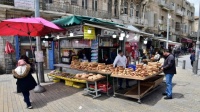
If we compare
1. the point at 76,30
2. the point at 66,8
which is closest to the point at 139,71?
the point at 76,30

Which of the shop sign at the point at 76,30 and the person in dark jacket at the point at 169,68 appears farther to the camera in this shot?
the shop sign at the point at 76,30

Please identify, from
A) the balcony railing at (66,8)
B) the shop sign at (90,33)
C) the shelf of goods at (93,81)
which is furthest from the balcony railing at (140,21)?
the shelf of goods at (93,81)

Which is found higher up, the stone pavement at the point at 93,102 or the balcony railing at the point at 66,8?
the balcony railing at the point at 66,8

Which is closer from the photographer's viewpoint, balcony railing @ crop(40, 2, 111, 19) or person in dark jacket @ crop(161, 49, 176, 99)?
person in dark jacket @ crop(161, 49, 176, 99)

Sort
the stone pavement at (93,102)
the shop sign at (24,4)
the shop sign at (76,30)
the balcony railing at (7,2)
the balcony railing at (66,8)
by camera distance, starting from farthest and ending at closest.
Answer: the balcony railing at (66,8)
the shop sign at (24,4)
the balcony railing at (7,2)
the shop sign at (76,30)
the stone pavement at (93,102)

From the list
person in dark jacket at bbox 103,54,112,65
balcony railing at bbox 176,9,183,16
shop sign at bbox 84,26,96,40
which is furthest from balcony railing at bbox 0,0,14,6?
balcony railing at bbox 176,9,183,16

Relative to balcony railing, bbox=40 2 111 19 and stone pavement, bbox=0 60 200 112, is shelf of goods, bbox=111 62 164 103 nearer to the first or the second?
stone pavement, bbox=0 60 200 112

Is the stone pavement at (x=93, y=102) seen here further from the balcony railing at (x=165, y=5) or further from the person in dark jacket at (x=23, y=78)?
the balcony railing at (x=165, y=5)

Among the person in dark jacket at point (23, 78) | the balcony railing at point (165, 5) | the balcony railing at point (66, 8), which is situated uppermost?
the balcony railing at point (165, 5)

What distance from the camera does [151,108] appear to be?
5.14 meters

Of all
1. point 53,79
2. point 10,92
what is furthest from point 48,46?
point 10,92

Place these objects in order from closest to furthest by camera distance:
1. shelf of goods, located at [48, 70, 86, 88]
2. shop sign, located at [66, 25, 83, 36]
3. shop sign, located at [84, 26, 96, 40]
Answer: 1. shop sign, located at [84, 26, 96, 40]
2. shelf of goods, located at [48, 70, 86, 88]
3. shop sign, located at [66, 25, 83, 36]

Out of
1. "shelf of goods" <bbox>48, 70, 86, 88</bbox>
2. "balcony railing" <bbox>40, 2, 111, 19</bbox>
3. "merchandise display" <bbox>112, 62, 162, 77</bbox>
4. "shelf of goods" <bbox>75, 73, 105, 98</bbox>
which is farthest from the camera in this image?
"balcony railing" <bbox>40, 2, 111, 19</bbox>

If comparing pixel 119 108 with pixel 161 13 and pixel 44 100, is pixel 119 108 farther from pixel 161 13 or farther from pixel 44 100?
pixel 161 13
